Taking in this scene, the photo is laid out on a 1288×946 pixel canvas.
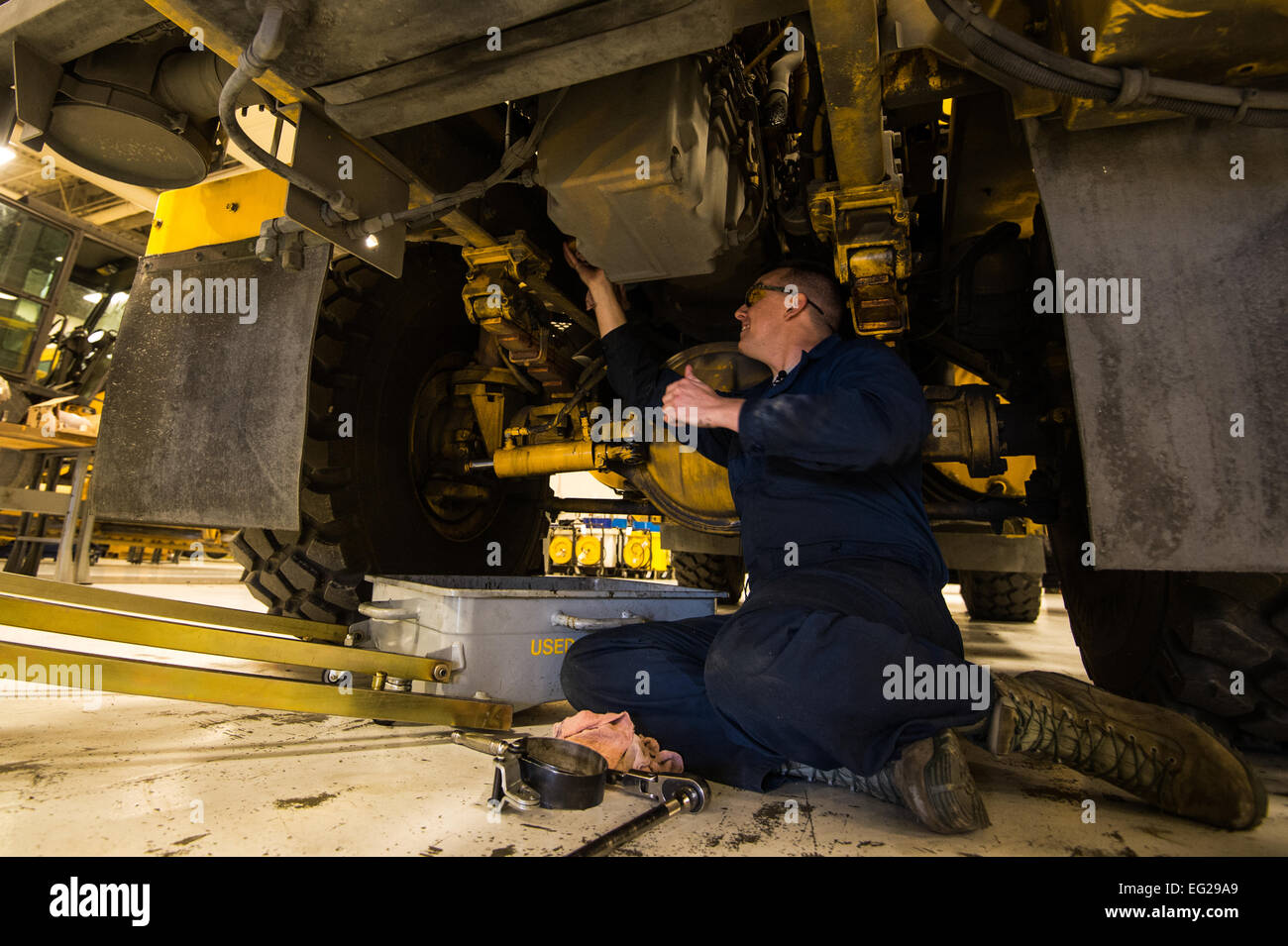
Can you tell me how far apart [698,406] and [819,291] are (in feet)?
1.77

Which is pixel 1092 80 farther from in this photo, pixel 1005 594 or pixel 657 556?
pixel 657 556

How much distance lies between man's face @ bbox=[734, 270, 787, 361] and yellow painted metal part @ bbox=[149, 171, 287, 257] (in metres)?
1.13

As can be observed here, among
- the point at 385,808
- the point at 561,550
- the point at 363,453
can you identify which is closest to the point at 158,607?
the point at 363,453

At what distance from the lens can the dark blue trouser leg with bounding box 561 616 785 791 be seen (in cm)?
101

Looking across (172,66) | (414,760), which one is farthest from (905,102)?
(414,760)

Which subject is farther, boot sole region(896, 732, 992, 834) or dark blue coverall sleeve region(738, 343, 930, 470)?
dark blue coverall sleeve region(738, 343, 930, 470)

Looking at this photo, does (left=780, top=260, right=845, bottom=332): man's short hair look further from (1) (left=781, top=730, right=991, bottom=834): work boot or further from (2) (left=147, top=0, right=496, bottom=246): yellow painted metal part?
(1) (left=781, top=730, right=991, bottom=834): work boot

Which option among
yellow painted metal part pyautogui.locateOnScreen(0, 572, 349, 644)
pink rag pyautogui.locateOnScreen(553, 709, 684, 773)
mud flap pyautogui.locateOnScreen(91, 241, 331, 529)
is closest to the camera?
pink rag pyautogui.locateOnScreen(553, 709, 684, 773)

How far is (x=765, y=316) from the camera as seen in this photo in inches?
56.5

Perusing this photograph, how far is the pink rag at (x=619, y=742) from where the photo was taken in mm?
998

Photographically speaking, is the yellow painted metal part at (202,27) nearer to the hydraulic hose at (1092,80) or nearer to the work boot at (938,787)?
the hydraulic hose at (1092,80)

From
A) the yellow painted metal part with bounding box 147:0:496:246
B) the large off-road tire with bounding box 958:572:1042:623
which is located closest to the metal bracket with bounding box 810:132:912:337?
the yellow painted metal part with bounding box 147:0:496:246

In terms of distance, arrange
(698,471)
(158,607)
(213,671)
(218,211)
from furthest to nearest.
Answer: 1. (698,471)
2. (218,211)
3. (158,607)
4. (213,671)
